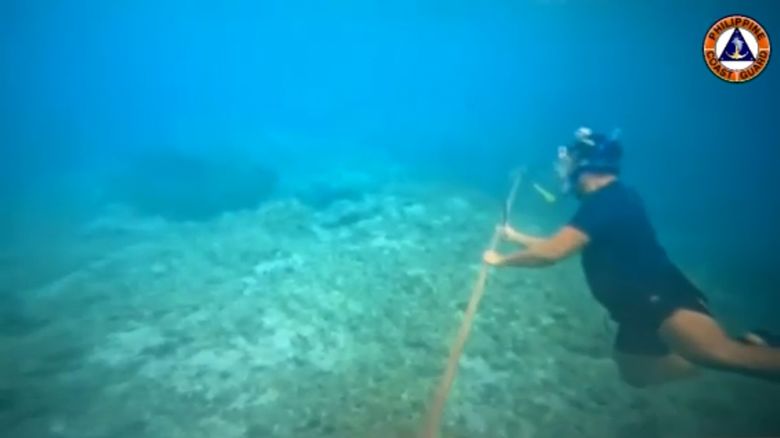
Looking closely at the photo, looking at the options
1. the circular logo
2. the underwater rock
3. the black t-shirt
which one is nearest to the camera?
the black t-shirt

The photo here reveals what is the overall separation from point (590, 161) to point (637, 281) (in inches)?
35.5

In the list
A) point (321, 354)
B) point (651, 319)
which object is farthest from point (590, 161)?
point (321, 354)

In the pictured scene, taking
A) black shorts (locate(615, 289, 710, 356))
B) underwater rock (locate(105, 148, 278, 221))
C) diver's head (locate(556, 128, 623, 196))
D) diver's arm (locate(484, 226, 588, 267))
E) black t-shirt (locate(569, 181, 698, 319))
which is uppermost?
underwater rock (locate(105, 148, 278, 221))

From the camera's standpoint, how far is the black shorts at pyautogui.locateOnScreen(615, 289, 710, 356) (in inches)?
148

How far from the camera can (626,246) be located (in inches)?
150

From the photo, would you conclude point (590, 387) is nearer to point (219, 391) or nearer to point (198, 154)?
point (219, 391)

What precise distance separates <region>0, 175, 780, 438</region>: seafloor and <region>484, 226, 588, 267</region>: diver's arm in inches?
48.8

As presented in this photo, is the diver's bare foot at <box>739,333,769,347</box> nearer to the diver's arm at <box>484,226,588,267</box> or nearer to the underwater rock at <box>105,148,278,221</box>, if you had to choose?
the diver's arm at <box>484,226,588,267</box>

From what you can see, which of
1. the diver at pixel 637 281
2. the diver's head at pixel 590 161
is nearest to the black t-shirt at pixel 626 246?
the diver at pixel 637 281

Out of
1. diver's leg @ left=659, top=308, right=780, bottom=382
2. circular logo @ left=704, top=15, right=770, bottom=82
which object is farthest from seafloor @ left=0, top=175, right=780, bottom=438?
circular logo @ left=704, top=15, right=770, bottom=82

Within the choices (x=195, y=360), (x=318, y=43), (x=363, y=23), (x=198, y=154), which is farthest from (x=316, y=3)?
(x=195, y=360)

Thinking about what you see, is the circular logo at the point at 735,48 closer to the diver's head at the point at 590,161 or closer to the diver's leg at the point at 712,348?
the diver's head at the point at 590,161

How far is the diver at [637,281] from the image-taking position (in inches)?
142

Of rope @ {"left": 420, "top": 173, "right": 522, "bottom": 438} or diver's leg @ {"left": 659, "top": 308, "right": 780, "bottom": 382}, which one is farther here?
rope @ {"left": 420, "top": 173, "right": 522, "bottom": 438}
